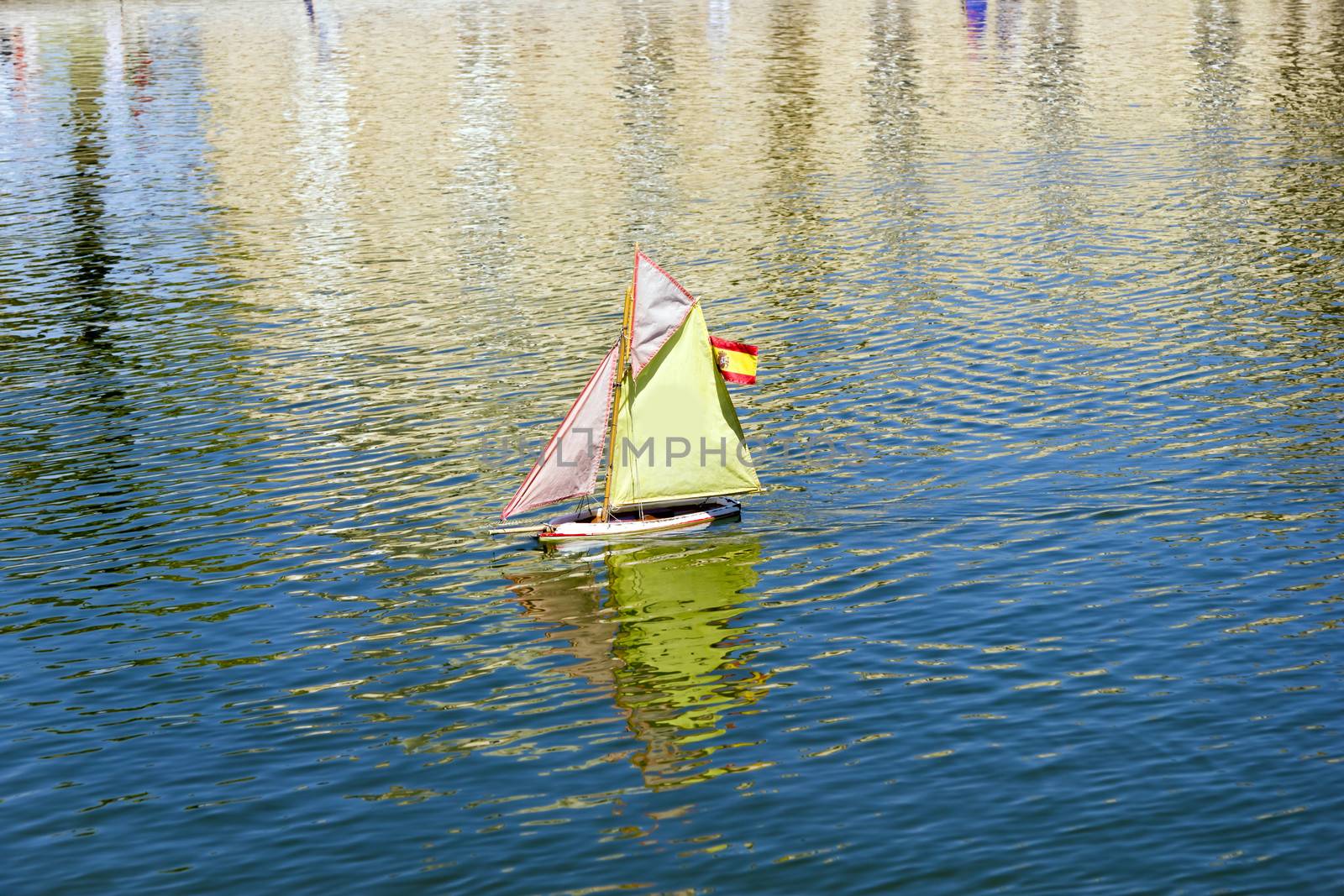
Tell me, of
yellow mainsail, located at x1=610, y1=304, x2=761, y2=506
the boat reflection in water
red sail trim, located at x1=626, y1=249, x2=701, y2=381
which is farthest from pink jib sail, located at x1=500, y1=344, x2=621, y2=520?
the boat reflection in water

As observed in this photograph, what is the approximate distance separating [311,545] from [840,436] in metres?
16.2

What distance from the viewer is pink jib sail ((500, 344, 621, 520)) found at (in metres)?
41.8

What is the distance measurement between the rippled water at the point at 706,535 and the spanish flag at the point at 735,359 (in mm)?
3831

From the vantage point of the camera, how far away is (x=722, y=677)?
3350cm

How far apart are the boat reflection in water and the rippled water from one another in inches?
5.7

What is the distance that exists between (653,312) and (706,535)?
19.7ft

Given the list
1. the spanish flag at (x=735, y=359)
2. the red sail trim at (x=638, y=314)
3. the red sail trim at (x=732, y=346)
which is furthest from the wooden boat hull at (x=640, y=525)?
the red sail trim at (x=732, y=346)

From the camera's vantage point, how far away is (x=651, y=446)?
138 feet

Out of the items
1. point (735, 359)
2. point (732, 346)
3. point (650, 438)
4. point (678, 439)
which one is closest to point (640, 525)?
point (650, 438)

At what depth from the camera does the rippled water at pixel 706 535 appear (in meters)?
27.9

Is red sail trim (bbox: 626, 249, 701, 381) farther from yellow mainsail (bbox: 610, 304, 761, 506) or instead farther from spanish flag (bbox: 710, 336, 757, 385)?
spanish flag (bbox: 710, 336, 757, 385)

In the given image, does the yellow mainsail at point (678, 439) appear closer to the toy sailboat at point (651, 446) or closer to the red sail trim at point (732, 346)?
the toy sailboat at point (651, 446)

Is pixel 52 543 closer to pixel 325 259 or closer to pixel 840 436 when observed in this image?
pixel 840 436

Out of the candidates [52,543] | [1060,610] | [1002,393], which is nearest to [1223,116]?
[1002,393]
